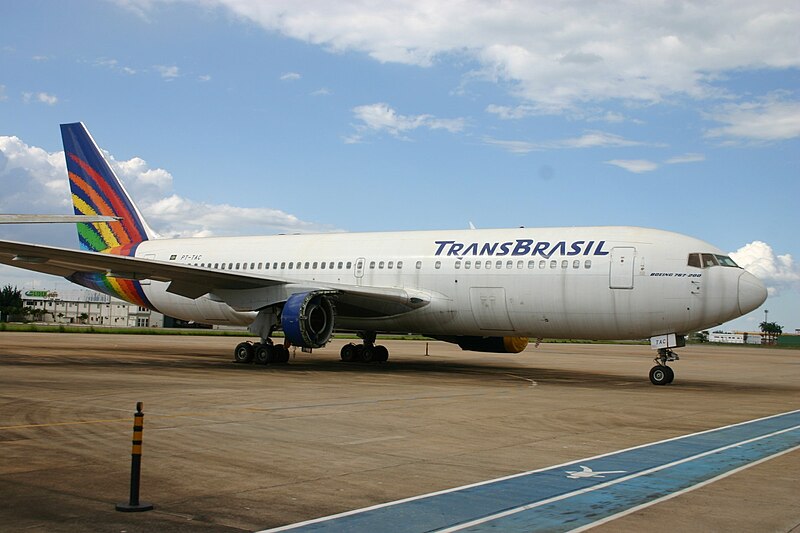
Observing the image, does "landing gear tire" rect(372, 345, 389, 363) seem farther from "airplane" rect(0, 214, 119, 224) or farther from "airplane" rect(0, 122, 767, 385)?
"airplane" rect(0, 214, 119, 224)

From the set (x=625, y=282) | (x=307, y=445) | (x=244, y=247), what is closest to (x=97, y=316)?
(x=244, y=247)

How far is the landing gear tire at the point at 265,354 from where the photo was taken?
78.2ft

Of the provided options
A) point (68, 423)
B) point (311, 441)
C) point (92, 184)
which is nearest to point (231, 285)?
point (92, 184)

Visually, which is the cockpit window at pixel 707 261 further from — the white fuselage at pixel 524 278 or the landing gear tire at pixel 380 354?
the landing gear tire at pixel 380 354

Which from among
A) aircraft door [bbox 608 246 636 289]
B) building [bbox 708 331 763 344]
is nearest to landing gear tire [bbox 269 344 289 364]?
aircraft door [bbox 608 246 636 289]

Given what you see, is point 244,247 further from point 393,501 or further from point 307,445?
point 393,501

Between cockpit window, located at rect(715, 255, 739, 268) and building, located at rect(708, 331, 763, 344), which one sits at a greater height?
cockpit window, located at rect(715, 255, 739, 268)

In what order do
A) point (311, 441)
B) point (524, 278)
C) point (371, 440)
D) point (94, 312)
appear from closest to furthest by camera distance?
point (311, 441), point (371, 440), point (524, 278), point (94, 312)

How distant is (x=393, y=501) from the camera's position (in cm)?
682

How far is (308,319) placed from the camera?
70.5 feet

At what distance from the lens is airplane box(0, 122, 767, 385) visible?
19672 millimetres

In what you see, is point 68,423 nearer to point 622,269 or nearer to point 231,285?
point 231,285

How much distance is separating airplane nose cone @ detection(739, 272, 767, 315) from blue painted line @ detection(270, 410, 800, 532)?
357 inches

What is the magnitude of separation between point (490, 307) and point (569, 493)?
1481 centimetres
